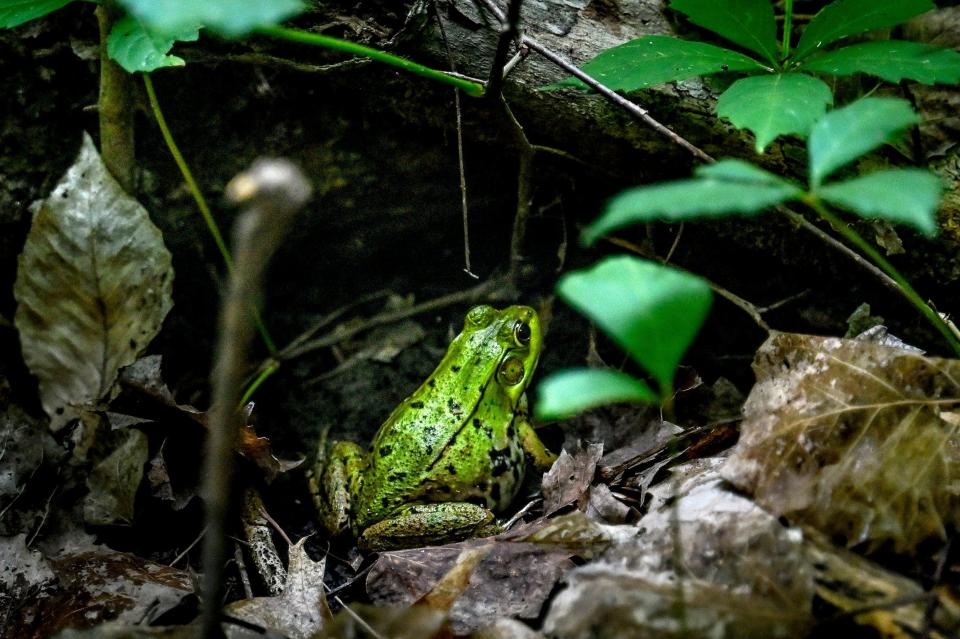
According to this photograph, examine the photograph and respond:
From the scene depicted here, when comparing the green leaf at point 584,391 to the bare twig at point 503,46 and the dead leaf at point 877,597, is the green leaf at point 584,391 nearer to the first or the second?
the dead leaf at point 877,597

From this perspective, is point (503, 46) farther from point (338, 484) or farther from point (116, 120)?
point (338, 484)

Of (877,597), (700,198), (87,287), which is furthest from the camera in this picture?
(87,287)

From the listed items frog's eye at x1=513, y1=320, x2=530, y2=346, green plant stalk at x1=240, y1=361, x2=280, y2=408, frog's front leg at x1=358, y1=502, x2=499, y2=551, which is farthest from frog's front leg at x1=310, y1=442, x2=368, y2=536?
frog's eye at x1=513, y1=320, x2=530, y2=346

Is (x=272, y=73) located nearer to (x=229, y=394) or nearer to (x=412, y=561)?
(x=412, y=561)

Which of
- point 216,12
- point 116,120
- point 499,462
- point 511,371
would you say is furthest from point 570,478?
point 116,120

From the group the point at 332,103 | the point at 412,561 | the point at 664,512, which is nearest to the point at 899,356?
the point at 664,512

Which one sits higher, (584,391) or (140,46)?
(140,46)
